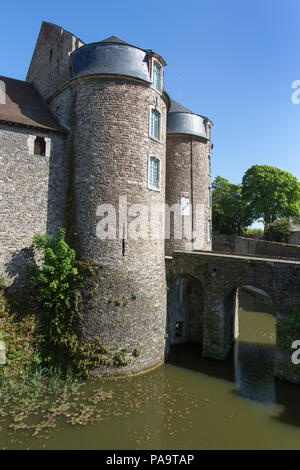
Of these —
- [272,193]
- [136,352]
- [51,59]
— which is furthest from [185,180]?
[272,193]

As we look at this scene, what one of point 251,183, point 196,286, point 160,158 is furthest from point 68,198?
point 251,183

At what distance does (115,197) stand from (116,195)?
0.09 metres

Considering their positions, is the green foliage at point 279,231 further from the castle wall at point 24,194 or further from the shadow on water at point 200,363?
the castle wall at point 24,194

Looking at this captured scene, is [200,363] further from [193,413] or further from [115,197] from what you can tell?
[115,197]

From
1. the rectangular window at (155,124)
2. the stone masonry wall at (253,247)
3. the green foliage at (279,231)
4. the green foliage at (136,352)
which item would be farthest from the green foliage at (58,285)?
the green foliage at (279,231)

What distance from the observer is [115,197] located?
1184 cm

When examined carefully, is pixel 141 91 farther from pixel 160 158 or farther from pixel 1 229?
pixel 1 229

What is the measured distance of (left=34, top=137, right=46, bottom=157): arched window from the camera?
41.7 feet

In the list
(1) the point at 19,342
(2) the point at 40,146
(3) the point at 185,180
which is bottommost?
(1) the point at 19,342

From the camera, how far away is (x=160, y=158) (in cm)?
1342

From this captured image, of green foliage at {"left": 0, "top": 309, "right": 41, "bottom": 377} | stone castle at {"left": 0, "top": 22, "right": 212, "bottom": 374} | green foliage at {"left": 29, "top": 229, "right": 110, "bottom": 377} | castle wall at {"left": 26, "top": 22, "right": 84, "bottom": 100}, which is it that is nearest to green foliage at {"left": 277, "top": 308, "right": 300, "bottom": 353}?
stone castle at {"left": 0, "top": 22, "right": 212, "bottom": 374}

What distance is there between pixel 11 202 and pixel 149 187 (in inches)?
220

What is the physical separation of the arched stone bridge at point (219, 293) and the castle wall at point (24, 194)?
6404 millimetres
